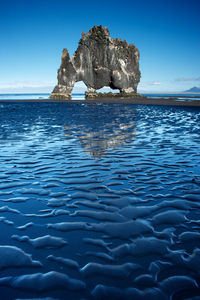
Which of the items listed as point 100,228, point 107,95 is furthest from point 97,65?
point 100,228

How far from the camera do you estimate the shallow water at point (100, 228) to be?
262 cm

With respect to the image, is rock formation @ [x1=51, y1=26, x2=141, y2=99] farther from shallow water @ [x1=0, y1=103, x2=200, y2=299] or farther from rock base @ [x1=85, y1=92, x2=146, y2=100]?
shallow water @ [x1=0, y1=103, x2=200, y2=299]

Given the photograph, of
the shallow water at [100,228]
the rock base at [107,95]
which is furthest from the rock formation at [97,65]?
the shallow water at [100,228]

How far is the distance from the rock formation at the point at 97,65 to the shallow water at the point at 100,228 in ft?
231

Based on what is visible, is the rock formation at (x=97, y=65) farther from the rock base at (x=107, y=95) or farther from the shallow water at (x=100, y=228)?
the shallow water at (x=100, y=228)

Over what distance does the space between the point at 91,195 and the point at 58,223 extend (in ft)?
4.26

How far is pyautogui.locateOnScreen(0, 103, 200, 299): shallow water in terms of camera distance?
8.58 ft

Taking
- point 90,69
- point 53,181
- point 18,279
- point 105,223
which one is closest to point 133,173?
point 53,181

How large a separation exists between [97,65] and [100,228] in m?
77.6

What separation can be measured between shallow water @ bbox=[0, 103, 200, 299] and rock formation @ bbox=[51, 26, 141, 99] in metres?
70.4

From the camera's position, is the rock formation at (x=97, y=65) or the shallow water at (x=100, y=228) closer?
the shallow water at (x=100, y=228)

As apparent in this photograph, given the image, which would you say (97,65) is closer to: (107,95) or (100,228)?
(107,95)

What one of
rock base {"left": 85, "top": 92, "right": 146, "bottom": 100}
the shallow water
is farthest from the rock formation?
the shallow water

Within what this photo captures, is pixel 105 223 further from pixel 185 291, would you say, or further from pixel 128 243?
pixel 185 291
